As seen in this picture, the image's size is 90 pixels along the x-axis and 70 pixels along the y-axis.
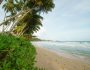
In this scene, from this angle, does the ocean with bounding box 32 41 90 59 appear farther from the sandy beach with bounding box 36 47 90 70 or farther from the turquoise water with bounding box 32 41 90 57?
the sandy beach with bounding box 36 47 90 70

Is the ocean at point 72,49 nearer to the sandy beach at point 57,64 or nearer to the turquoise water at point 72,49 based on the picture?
the turquoise water at point 72,49

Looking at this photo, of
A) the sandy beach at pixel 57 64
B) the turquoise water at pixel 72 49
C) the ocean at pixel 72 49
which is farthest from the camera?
the turquoise water at pixel 72 49

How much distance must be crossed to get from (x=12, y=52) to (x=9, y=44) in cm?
19

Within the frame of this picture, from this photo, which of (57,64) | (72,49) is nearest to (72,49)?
(72,49)

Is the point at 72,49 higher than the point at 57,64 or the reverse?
the reverse

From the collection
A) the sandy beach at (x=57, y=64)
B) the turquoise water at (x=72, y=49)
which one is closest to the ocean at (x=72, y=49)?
the turquoise water at (x=72, y=49)

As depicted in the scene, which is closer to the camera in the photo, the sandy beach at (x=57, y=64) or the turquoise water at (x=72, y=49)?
the sandy beach at (x=57, y=64)

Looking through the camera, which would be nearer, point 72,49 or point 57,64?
point 57,64

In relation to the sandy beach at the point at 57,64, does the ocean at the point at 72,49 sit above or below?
below

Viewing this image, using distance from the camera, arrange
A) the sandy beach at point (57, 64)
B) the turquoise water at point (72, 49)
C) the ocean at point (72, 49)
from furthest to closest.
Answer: the turquoise water at point (72, 49)
the ocean at point (72, 49)
the sandy beach at point (57, 64)

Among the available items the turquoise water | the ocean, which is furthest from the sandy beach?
the turquoise water

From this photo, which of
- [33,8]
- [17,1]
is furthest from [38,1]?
[17,1]

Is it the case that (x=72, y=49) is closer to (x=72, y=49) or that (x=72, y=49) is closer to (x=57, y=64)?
(x=72, y=49)

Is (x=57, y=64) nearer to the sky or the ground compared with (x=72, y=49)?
nearer to the sky
